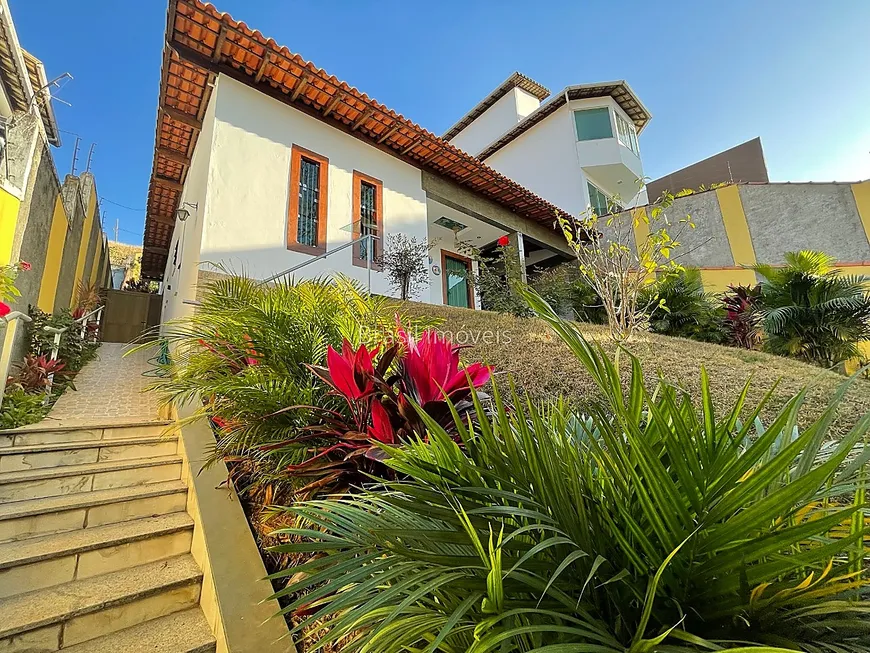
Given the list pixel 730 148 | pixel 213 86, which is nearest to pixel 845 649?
pixel 213 86

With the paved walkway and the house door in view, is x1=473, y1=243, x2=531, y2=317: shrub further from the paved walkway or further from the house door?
the paved walkway

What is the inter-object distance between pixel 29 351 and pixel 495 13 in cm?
1102

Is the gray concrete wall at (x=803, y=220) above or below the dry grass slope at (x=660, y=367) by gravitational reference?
above

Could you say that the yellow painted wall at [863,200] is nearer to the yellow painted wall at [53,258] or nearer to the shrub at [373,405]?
the shrub at [373,405]

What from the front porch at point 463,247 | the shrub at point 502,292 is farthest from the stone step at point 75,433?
the front porch at point 463,247

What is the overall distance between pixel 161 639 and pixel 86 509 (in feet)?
3.85

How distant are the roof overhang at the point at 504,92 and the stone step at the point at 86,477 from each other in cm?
2009

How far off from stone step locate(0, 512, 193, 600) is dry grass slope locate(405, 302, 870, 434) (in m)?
2.24

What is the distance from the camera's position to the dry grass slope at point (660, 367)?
Answer: 3486mm

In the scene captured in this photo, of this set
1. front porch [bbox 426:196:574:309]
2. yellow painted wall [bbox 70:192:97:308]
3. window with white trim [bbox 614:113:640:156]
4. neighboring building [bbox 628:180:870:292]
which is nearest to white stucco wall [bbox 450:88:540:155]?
window with white trim [bbox 614:113:640:156]

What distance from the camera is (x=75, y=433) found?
3225 mm

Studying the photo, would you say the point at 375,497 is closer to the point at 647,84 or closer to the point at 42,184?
the point at 42,184

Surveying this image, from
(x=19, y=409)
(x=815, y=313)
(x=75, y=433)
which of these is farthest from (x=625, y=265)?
(x=19, y=409)

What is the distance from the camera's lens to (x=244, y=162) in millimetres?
6273
